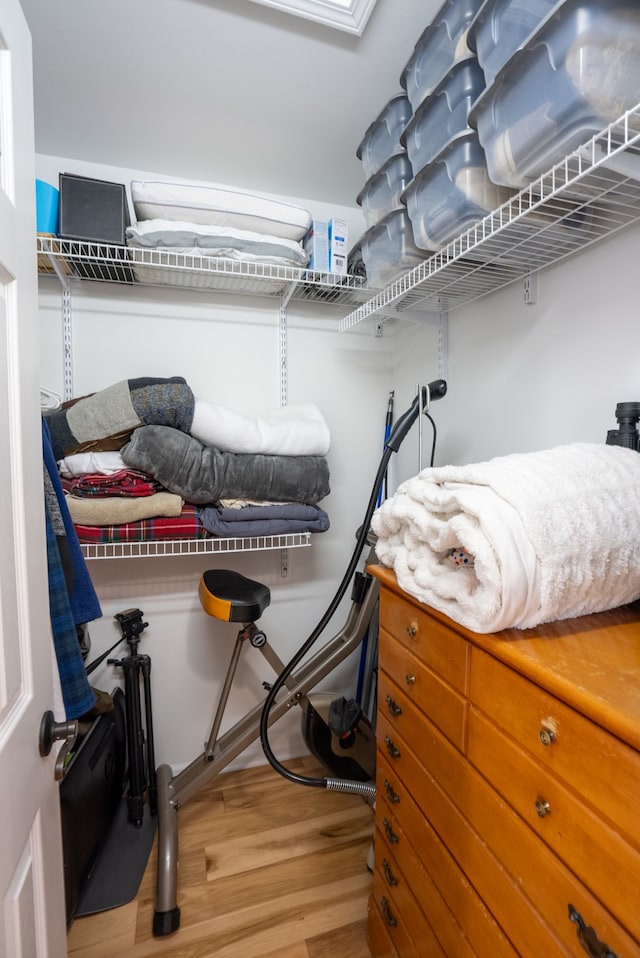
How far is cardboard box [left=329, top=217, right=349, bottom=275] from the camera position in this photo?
1420mm

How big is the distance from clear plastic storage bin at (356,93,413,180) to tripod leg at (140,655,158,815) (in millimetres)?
1701

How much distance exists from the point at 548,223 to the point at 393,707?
3.38 feet

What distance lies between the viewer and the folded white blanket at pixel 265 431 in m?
1.32

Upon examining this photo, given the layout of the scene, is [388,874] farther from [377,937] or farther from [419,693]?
[419,693]

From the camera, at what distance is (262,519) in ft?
4.61

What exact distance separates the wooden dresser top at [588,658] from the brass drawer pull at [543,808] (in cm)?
15

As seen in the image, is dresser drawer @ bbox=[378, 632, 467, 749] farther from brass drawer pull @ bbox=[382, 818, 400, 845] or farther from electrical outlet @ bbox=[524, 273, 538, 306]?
electrical outlet @ bbox=[524, 273, 538, 306]

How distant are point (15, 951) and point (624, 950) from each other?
721 millimetres

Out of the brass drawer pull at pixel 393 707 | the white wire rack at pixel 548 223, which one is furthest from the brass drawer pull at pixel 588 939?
the white wire rack at pixel 548 223

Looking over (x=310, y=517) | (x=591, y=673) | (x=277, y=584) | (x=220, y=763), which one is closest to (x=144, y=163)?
(x=310, y=517)

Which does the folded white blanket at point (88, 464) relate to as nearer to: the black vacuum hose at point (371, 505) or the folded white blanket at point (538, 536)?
the black vacuum hose at point (371, 505)

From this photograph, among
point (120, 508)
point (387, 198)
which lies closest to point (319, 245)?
point (387, 198)

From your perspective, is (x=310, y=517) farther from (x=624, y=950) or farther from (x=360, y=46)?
(x=360, y=46)

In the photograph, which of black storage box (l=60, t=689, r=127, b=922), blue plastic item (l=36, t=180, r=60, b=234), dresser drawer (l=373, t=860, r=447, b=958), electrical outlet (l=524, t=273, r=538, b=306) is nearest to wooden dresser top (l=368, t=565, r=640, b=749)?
dresser drawer (l=373, t=860, r=447, b=958)
